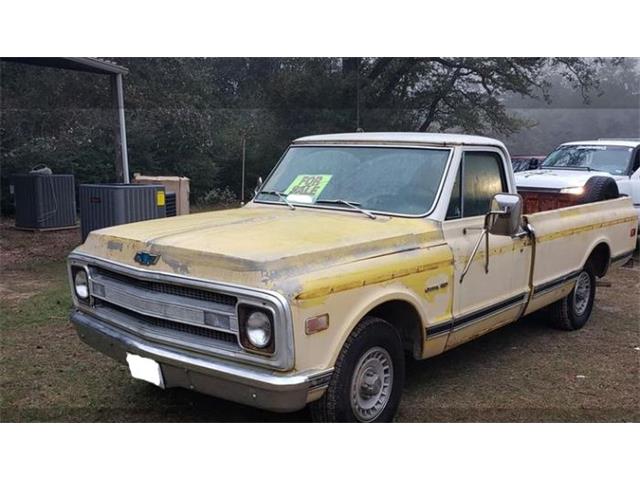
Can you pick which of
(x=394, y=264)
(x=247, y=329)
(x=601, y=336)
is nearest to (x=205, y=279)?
(x=247, y=329)

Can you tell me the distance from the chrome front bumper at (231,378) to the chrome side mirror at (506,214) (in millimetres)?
1682

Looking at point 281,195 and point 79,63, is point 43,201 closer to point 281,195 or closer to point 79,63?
point 79,63

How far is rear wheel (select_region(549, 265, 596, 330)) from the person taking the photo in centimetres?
602

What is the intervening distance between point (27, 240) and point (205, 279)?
9.14m

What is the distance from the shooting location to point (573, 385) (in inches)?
186

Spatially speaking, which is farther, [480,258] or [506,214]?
[480,258]

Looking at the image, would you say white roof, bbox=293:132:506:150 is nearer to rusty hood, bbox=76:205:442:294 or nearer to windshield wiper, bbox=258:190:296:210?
windshield wiper, bbox=258:190:296:210

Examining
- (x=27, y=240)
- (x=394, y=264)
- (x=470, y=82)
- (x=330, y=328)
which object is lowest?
(x=27, y=240)

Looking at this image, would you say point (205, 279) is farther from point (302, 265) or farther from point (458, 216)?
point (458, 216)

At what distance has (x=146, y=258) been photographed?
3.49m

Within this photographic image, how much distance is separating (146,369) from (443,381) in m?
2.29

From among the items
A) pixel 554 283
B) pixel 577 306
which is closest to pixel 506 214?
pixel 554 283

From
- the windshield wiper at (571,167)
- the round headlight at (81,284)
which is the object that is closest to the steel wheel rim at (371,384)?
the round headlight at (81,284)

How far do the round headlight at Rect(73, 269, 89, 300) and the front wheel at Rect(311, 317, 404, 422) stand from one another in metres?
1.66
